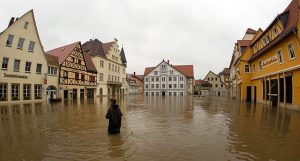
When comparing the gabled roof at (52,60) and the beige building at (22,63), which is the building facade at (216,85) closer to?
the gabled roof at (52,60)

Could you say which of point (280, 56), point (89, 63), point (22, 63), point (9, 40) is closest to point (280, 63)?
point (280, 56)

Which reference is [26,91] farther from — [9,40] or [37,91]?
[9,40]

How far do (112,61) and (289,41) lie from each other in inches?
1718

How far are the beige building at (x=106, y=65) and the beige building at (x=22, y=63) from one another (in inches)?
701

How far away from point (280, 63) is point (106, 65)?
39300 mm

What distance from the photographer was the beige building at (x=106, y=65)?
50.1m

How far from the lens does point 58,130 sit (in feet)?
31.9

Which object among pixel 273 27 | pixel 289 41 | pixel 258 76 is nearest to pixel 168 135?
pixel 289 41

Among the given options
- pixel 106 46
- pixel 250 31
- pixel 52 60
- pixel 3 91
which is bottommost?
pixel 3 91

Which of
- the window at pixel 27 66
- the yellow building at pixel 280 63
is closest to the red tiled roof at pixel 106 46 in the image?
the window at pixel 27 66

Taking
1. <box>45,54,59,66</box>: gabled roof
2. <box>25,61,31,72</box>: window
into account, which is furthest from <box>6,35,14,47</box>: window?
<box>45,54,59,66</box>: gabled roof

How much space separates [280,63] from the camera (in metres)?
20.6

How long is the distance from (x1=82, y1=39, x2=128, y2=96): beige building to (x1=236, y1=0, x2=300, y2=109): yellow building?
103ft

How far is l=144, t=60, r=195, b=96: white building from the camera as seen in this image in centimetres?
7669
